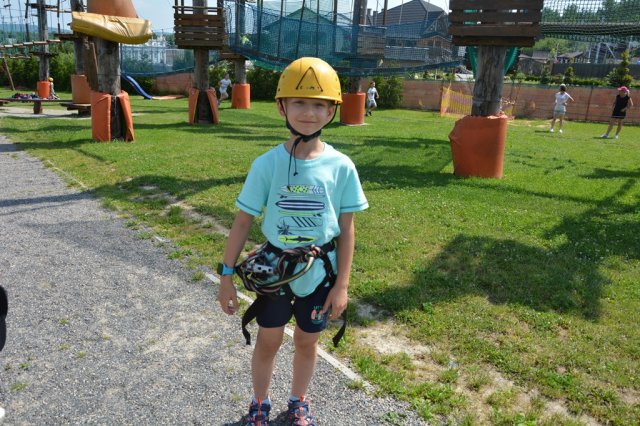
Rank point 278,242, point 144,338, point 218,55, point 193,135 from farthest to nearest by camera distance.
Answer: point 218,55, point 193,135, point 144,338, point 278,242

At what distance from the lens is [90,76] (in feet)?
41.5

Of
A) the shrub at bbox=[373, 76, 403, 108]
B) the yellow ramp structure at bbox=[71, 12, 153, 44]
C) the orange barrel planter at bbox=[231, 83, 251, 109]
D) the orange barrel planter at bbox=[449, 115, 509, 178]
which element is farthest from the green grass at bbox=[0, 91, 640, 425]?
the shrub at bbox=[373, 76, 403, 108]

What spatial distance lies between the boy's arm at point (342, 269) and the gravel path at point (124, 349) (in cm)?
79

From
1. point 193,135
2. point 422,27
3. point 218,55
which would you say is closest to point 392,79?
point 218,55

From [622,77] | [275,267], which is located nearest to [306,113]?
[275,267]

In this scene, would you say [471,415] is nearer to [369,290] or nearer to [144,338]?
[369,290]

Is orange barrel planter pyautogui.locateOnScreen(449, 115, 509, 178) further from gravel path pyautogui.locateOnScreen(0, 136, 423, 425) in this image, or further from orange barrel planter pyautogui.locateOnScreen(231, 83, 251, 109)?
orange barrel planter pyautogui.locateOnScreen(231, 83, 251, 109)

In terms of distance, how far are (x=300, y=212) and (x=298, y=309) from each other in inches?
20.0

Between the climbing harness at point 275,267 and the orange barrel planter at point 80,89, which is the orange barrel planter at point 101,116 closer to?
the orange barrel planter at point 80,89

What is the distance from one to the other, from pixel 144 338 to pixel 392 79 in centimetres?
2971

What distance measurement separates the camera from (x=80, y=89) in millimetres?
21344

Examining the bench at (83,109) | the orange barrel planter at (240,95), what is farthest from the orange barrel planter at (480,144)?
the orange barrel planter at (240,95)

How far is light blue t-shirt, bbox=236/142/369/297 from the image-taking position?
2.38m

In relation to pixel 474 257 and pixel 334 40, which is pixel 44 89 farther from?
pixel 474 257
